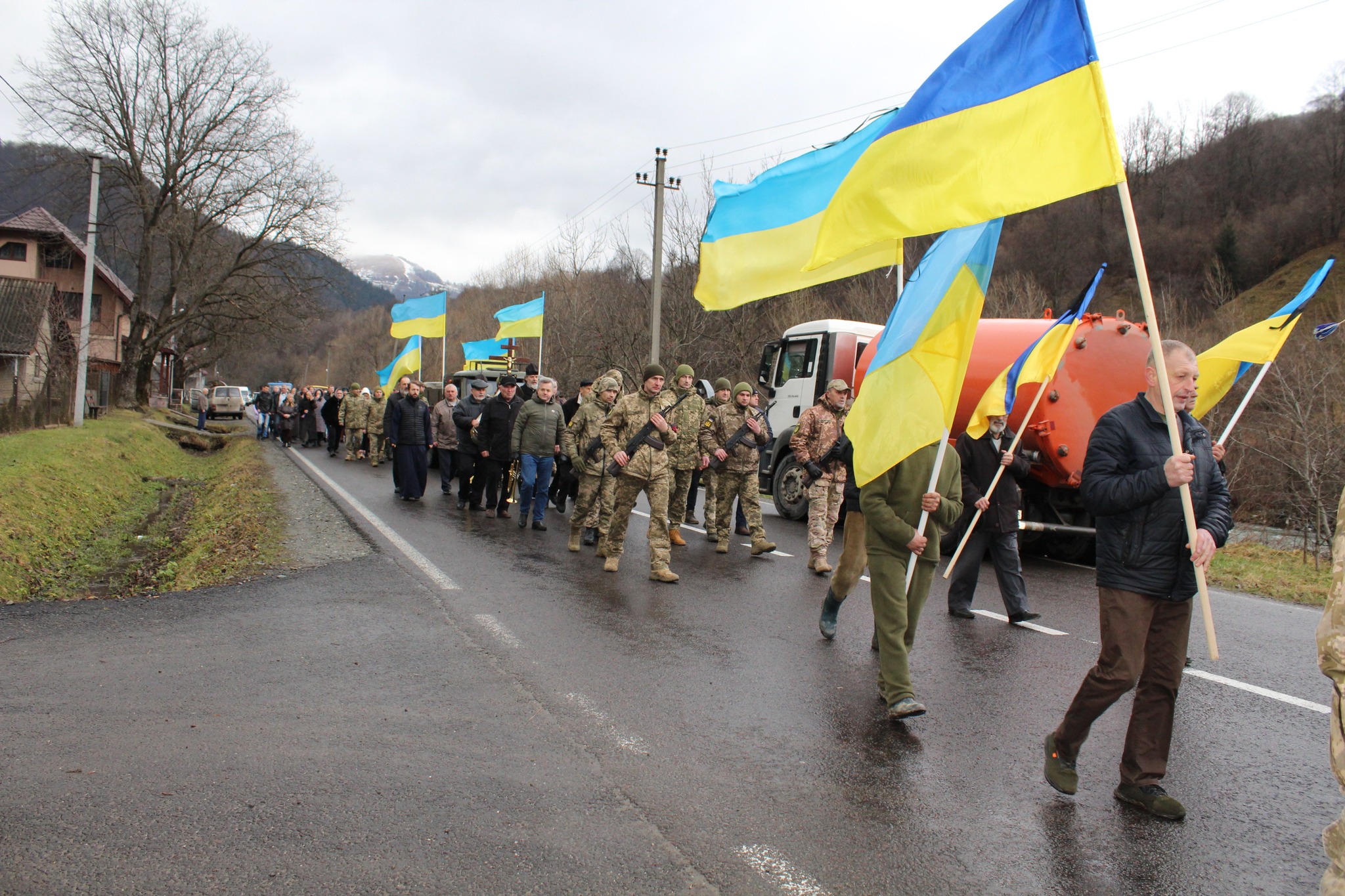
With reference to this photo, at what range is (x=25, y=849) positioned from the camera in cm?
326

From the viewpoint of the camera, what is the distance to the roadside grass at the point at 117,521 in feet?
30.5

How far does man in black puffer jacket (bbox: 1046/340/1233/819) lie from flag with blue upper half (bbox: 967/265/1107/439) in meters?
3.72

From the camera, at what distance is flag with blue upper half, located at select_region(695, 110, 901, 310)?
6762 millimetres

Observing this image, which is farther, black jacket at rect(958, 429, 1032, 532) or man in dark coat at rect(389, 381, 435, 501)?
man in dark coat at rect(389, 381, 435, 501)

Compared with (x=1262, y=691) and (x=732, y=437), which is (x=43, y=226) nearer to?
(x=732, y=437)

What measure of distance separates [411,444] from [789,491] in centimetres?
587

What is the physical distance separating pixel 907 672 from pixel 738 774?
4.27ft

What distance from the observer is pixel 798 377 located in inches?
592

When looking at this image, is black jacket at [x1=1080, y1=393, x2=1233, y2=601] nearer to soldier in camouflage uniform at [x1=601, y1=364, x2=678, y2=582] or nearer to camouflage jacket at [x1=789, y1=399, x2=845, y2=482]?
soldier in camouflage uniform at [x1=601, y1=364, x2=678, y2=582]

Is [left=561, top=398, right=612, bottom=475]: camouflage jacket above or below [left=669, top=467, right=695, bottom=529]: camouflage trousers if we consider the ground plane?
above

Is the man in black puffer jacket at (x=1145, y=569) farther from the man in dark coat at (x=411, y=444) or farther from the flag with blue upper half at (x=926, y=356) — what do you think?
the man in dark coat at (x=411, y=444)

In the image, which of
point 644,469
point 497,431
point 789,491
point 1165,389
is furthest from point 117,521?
point 1165,389

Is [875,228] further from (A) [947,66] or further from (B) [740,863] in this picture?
(B) [740,863]

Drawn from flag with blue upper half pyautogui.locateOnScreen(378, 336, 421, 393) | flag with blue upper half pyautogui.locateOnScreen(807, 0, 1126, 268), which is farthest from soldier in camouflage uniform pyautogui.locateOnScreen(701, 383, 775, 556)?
flag with blue upper half pyautogui.locateOnScreen(378, 336, 421, 393)
